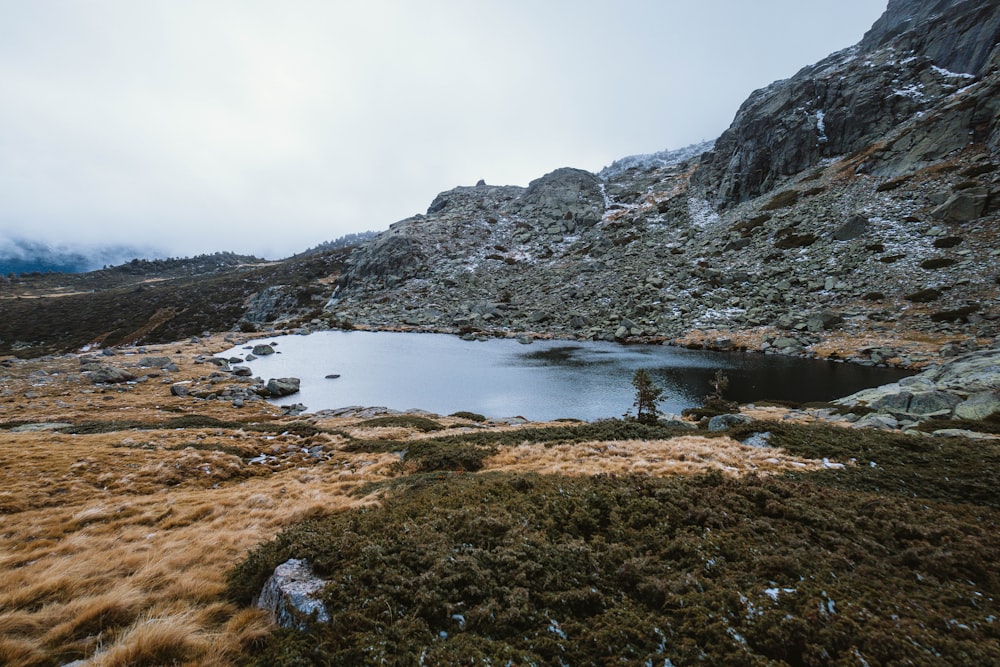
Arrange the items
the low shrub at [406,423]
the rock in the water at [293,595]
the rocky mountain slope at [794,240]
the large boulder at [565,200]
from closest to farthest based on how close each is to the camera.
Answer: the rock in the water at [293,595] → the low shrub at [406,423] → the rocky mountain slope at [794,240] → the large boulder at [565,200]

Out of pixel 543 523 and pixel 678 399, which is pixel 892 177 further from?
pixel 543 523

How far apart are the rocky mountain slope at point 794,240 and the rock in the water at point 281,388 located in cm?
→ 3976

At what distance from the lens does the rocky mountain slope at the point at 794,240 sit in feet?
176

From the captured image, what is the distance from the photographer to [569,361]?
5528 centimetres

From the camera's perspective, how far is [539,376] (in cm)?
4872

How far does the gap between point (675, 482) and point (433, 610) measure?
7.50m

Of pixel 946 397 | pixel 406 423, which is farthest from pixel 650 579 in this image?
pixel 946 397

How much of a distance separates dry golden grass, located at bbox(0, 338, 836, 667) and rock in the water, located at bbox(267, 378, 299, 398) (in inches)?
661

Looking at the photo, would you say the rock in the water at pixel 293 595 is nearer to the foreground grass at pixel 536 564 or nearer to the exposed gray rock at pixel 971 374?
the foreground grass at pixel 536 564

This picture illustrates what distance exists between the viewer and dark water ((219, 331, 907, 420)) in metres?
38.6

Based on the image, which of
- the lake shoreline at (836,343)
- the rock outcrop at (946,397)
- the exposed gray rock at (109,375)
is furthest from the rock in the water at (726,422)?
the exposed gray rock at (109,375)

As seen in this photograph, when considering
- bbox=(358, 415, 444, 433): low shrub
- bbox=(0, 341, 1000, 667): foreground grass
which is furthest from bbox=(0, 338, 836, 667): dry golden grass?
bbox=(358, 415, 444, 433): low shrub

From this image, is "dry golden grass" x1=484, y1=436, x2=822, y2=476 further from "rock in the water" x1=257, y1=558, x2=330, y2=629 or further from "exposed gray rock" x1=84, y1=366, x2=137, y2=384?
"exposed gray rock" x1=84, y1=366, x2=137, y2=384

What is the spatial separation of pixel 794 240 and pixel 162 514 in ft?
304
